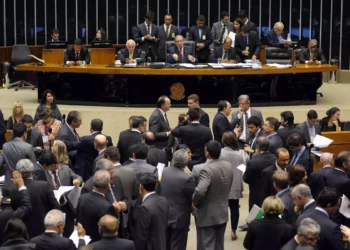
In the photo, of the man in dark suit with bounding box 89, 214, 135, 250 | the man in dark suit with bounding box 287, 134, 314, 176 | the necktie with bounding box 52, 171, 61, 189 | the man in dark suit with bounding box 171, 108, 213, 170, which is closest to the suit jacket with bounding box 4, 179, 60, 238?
the necktie with bounding box 52, 171, 61, 189

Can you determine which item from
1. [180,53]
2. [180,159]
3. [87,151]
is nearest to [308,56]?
[180,53]

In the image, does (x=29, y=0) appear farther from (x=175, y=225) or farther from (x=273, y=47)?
(x=175, y=225)

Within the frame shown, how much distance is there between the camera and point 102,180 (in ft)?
35.0

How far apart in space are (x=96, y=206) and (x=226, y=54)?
10594 mm

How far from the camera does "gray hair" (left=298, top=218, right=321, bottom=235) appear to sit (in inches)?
367

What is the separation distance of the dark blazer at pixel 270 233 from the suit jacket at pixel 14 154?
154 inches

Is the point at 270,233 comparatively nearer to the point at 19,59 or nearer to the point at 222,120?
the point at 222,120

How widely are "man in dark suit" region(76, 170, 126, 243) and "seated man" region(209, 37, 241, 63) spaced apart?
10.0 meters

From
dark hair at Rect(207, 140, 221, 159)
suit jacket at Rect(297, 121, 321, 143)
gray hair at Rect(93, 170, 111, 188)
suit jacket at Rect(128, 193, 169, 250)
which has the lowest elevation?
suit jacket at Rect(128, 193, 169, 250)

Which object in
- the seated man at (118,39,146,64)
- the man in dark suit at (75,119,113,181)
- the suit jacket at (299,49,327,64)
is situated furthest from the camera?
the suit jacket at (299,49,327,64)

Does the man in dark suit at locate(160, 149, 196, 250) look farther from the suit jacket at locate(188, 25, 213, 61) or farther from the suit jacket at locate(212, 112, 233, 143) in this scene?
the suit jacket at locate(188, 25, 213, 61)

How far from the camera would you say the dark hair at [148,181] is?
35.8 feet

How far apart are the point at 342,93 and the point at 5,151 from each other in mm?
12382

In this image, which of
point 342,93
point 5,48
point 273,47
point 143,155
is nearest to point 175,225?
point 143,155
